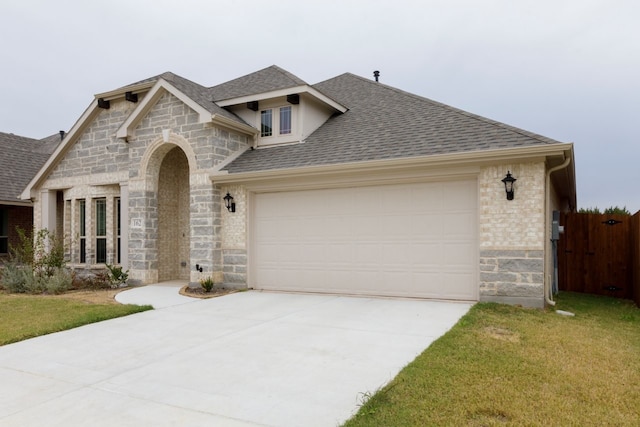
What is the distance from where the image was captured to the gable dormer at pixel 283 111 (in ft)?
39.9

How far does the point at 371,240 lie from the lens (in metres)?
9.91

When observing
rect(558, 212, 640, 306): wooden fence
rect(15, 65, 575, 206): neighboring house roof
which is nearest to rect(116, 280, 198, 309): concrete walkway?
rect(15, 65, 575, 206): neighboring house roof

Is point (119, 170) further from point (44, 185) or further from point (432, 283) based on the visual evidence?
point (432, 283)

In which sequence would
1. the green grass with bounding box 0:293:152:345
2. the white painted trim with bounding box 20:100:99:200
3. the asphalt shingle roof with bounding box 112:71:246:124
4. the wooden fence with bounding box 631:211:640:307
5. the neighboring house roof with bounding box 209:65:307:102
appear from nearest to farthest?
the green grass with bounding box 0:293:152:345 → the wooden fence with bounding box 631:211:640:307 → the asphalt shingle roof with bounding box 112:71:246:124 → the neighboring house roof with bounding box 209:65:307:102 → the white painted trim with bounding box 20:100:99:200

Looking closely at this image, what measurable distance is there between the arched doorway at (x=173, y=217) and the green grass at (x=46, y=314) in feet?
10.7

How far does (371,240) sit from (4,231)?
1554 cm

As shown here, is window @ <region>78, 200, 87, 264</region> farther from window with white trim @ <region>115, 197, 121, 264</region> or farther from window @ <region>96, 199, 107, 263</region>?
window with white trim @ <region>115, 197, 121, 264</region>

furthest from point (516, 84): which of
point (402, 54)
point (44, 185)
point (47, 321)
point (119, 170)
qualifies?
point (47, 321)

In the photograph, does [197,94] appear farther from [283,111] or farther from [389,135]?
[389,135]

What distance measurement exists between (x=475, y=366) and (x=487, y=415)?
1.19 m

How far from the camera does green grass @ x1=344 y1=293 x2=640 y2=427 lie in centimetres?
371

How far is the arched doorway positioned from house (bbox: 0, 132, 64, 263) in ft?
22.6

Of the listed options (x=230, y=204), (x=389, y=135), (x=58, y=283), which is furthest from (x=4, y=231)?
(x=389, y=135)

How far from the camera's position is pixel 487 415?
12.2 ft
